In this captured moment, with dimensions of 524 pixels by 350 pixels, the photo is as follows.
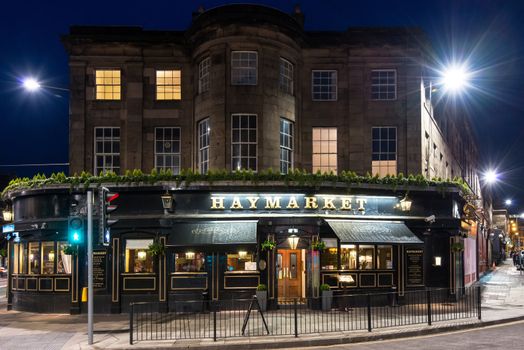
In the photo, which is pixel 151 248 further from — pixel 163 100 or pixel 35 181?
pixel 163 100

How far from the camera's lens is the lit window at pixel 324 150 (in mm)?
24078

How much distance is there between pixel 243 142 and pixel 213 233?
417 centimetres

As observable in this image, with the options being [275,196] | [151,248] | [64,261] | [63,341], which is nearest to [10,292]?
[64,261]

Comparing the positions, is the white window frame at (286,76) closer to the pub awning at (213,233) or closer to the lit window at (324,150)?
the lit window at (324,150)

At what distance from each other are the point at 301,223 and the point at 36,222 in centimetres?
1054

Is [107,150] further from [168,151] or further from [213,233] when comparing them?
[213,233]

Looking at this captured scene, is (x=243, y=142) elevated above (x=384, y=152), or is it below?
above

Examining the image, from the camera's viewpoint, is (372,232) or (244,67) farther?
(244,67)

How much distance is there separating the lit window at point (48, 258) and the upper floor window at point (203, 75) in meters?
8.90

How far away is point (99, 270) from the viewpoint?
67.1 ft

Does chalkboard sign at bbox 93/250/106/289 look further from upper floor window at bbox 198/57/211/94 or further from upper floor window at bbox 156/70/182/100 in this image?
upper floor window at bbox 198/57/211/94

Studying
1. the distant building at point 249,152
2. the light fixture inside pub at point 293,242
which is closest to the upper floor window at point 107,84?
the distant building at point 249,152

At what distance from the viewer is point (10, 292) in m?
22.3

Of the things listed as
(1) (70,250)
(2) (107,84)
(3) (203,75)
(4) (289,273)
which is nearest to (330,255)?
(4) (289,273)
